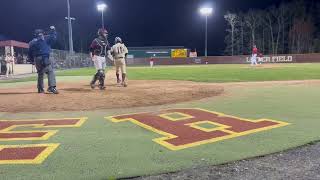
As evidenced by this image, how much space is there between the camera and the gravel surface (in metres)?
4.57

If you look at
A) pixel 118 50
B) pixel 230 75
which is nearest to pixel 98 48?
pixel 118 50

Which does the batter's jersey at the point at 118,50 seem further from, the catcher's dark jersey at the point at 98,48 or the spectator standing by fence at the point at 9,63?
the spectator standing by fence at the point at 9,63

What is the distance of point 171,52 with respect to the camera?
73.3m

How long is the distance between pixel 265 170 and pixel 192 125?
2.70m

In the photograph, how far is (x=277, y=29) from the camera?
300ft

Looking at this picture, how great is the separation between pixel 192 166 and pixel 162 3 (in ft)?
299

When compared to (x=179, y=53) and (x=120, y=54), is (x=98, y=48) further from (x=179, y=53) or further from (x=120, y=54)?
(x=179, y=53)

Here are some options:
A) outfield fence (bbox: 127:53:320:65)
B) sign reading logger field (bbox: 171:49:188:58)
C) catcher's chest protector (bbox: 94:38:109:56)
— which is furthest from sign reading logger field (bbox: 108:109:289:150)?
sign reading logger field (bbox: 171:49:188:58)

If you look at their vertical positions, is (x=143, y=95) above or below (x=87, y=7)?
below

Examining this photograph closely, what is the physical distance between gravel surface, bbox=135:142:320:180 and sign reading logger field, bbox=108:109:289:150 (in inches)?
40.8

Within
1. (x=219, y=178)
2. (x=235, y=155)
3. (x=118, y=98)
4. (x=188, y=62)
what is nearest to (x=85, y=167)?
A: (x=219, y=178)

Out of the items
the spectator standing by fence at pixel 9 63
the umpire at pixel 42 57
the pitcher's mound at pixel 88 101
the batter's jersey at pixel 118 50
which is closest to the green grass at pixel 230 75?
the spectator standing by fence at pixel 9 63

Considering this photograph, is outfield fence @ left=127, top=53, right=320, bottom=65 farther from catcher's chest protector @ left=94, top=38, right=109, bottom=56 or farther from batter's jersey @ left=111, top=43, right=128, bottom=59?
catcher's chest protector @ left=94, top=38, right=109, bottom=56

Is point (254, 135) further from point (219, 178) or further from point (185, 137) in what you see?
point (219, 178)
